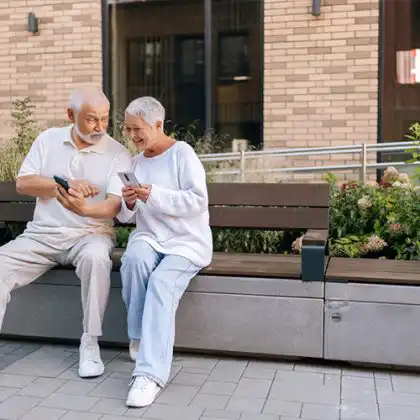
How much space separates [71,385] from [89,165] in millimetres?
1271

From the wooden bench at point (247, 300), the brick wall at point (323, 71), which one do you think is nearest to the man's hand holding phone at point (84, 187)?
the wooden bench at point (247, 300)

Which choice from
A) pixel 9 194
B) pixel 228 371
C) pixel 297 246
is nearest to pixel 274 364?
pixel 228 371

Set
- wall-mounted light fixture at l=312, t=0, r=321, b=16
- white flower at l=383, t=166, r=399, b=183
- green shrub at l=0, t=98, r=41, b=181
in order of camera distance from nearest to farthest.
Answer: white flower at l=383, t=166, r=399, b=183 → green shrub at l=0, t=98, r=41, b=181 → wall-mounted light fixture at l=312, t=0, r=321, b=16

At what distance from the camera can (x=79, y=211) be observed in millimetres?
3795

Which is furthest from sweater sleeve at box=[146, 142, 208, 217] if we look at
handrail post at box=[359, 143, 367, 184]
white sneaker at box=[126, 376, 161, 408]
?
handrail post at box=[359, 143, 367, 184]

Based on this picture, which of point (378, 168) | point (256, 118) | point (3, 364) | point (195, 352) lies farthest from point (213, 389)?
point (256, 118)

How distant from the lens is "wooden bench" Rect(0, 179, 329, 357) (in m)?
3.81

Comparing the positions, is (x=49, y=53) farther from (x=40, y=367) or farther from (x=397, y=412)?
(x=397, y=412)

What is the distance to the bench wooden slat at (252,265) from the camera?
152 inches

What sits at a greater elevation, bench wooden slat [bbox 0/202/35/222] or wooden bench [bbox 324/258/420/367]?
bench wooden slat [bbox 0/202/35/222]

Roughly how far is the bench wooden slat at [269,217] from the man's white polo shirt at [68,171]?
88 cm

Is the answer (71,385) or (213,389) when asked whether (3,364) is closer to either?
(71,385)

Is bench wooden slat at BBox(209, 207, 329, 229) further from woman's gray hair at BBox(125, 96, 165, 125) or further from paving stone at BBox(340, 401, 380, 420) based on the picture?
paving stone at BBox(340, 401, 380, 420)

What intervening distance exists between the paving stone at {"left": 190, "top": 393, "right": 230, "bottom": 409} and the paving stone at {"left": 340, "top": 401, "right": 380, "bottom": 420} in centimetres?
58
